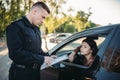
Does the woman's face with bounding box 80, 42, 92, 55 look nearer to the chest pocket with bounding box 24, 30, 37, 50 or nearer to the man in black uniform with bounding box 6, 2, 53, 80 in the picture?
the man in black uniform with bounding box 6, 2, 53, 80

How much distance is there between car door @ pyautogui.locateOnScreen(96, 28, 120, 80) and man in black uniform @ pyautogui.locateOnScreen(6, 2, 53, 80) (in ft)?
2.84

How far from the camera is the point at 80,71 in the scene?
356 centimetres

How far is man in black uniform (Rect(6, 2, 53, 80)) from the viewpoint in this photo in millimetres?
3660

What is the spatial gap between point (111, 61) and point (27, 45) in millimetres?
1208

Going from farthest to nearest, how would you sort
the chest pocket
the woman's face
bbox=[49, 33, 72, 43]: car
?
bbox=[49, 33, 72, 43]: car → the woman's face → the chest pocket

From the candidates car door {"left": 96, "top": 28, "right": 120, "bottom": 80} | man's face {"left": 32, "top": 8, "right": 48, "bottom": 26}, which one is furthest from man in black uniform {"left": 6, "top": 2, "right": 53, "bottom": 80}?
car door {"left": 96, "top": 28, "right": 120, "bottom": 80}

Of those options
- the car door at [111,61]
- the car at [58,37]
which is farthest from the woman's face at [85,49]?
the car at [58,37]

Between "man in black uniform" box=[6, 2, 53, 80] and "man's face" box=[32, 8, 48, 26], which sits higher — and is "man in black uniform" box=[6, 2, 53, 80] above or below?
below

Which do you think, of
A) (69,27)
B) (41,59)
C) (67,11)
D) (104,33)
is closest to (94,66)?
(104,33)

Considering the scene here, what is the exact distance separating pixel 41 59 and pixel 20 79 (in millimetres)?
437

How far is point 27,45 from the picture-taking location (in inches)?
150

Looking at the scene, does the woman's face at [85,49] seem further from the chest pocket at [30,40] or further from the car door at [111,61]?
the car door at [111,61]

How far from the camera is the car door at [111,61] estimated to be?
3.03 metres

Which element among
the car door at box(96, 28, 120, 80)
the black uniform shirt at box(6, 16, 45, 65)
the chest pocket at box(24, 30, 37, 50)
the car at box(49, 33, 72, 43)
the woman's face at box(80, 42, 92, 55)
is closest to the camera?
the car door at box(96, 28, 120, 80)
